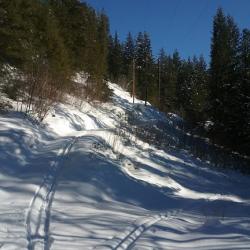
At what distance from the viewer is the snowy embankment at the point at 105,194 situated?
6.98 metres

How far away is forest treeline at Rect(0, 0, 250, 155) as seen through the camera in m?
19.3

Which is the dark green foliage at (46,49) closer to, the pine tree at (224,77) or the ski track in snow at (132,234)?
the pine tree at (224,77)

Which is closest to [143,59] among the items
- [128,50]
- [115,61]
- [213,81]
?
[115,61]

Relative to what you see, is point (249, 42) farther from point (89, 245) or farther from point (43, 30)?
point (89, 245)

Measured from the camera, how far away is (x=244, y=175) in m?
22.5

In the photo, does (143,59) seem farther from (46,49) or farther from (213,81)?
(46,49)

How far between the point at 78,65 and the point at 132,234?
32.1 m

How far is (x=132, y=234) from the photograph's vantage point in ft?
23.8

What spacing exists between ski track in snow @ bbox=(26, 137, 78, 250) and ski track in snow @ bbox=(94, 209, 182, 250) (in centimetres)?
84

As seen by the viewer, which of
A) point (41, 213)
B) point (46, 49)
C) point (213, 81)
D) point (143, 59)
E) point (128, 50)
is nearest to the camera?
point (41, 213)

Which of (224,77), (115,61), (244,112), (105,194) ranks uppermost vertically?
(115,61)

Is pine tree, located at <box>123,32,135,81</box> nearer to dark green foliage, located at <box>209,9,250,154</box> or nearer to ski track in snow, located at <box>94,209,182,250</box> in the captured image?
dark green foliage, located at <box>209,9,250,154</box>

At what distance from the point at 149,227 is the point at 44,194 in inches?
105

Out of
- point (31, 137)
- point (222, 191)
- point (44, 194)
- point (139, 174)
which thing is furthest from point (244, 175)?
point (44, 194)
